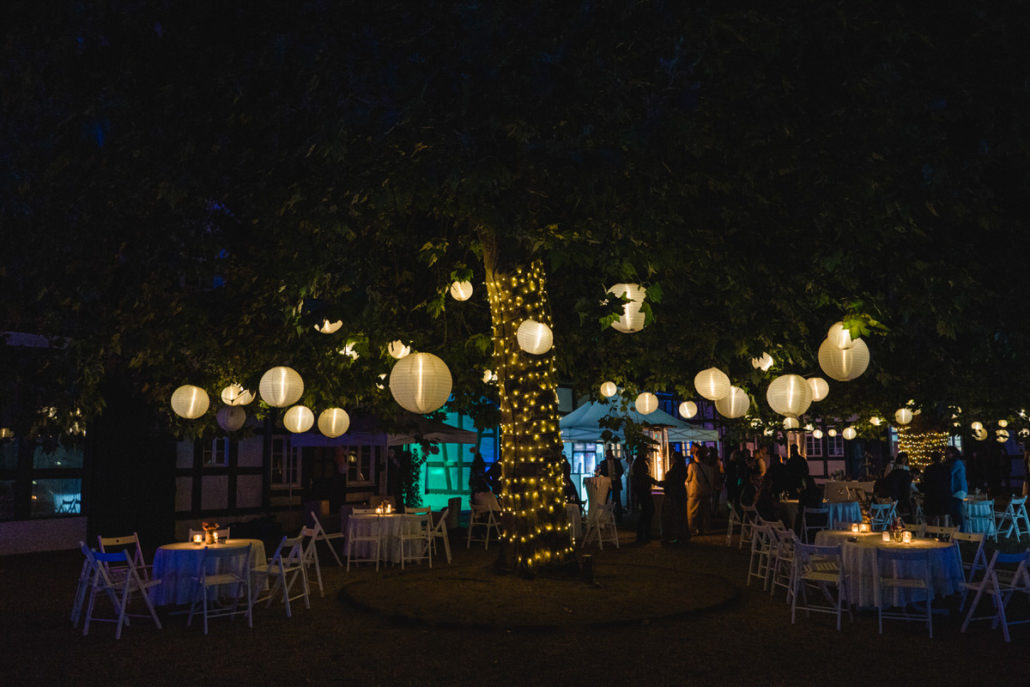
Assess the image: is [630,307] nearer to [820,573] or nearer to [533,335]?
[533,335]

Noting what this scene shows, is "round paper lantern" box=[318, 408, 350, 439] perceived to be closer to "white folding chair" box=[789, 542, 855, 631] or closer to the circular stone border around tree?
the circular stone border around tree

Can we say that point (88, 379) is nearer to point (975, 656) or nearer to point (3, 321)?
point (3, 321)

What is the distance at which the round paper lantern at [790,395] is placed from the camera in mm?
8242

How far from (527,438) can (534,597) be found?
5.50 feet

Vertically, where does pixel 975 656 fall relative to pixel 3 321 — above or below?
below

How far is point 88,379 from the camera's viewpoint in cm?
918

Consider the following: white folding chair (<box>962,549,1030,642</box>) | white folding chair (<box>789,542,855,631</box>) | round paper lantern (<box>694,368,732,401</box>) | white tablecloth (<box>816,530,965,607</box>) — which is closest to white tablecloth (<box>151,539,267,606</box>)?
round paper lantern (<box>694,368,732,401</box>)

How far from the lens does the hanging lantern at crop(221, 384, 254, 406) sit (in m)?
9.59

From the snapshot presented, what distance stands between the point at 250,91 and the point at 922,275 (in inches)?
250

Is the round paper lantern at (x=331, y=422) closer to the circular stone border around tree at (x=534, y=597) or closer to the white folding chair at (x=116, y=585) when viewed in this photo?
the circular stone border around tree at (x=534, y=597)

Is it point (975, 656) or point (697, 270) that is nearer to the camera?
point (975, 656)

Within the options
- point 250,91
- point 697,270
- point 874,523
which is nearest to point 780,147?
point 697,270

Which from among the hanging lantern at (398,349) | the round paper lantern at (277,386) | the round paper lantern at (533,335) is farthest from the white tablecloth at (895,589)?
the round paper lantern at (277,386)

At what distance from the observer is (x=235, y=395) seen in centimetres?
968
